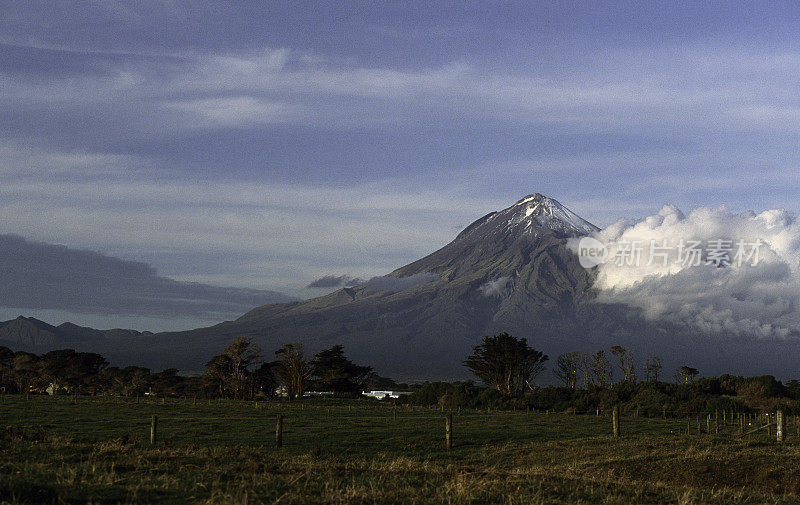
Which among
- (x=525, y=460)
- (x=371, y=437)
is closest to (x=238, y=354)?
(x=371, y=437)

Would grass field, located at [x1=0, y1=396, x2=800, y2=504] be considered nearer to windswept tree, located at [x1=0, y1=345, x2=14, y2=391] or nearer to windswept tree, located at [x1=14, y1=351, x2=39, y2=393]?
windswept tree, located at [x1=14, y1=351, x2=39, y2=393]

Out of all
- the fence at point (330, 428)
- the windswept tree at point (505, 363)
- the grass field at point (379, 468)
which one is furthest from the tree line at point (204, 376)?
the grass field at point (379, 468)

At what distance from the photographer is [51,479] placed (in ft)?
41.3

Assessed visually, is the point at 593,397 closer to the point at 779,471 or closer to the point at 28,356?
the point at 779,471

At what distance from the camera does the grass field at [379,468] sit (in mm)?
12023

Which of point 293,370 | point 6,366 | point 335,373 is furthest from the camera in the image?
point 6,366

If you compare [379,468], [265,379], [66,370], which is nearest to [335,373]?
[265,379]

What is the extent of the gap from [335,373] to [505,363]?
82.5ft

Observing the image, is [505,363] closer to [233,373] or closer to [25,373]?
[233,373]

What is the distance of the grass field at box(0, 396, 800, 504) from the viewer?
1202 cm

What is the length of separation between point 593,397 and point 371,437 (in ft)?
167

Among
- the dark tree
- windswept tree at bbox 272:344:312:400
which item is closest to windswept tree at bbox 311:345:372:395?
windswept tree at bbox 272:344:312:400

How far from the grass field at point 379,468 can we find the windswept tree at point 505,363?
66.3 m

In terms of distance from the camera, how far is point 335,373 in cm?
10638
